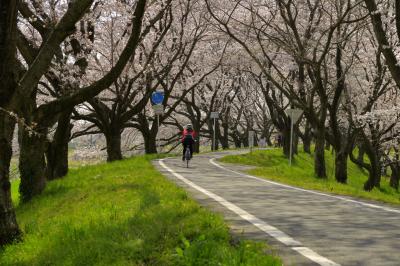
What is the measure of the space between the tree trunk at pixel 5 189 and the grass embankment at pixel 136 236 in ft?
0.99

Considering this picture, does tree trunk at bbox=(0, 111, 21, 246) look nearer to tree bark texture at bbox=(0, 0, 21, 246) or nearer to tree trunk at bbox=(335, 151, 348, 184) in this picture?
tree bark texture at bbox=(0, 0, 21, 246)

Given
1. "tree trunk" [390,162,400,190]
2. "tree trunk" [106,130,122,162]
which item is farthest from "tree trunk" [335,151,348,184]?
"tree trunk" [106,130,122,162]

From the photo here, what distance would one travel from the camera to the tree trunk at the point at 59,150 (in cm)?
1620

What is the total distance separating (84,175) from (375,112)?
1192cm

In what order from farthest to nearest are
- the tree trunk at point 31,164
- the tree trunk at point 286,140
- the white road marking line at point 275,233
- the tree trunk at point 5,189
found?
the tree trunk at point 286,140
the tree trunk at point 31,164
the tree trunk at point 5,189
the white road marking line at point 275,233

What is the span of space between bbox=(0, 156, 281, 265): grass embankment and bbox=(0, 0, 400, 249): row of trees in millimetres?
1131

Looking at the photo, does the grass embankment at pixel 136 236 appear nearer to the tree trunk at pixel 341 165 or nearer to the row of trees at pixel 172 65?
the row of trees at pixel 172 65

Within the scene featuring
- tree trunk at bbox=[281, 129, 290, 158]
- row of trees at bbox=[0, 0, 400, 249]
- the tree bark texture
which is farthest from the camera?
tree trunk at bbox=[281, 129, 290, 158]

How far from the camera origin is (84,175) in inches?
673

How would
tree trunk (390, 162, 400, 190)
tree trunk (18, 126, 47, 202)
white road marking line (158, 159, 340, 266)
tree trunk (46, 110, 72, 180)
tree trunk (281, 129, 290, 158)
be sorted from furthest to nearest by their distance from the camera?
tree trunk (281, 129, 290, 158), tree trunk (390, 162, 400, 190), tree trunk (46, 110, 72, 180), tree trunk (18, 126, 47, 202), white road marking line (158, 159, 340, 266)

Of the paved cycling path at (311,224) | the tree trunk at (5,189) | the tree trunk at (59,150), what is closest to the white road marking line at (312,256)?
the paved cycling path at (311,224)

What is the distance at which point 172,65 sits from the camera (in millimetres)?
26719

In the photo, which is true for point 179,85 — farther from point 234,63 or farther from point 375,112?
point 375,112

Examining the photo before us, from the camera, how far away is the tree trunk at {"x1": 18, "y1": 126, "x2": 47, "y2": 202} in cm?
1257
